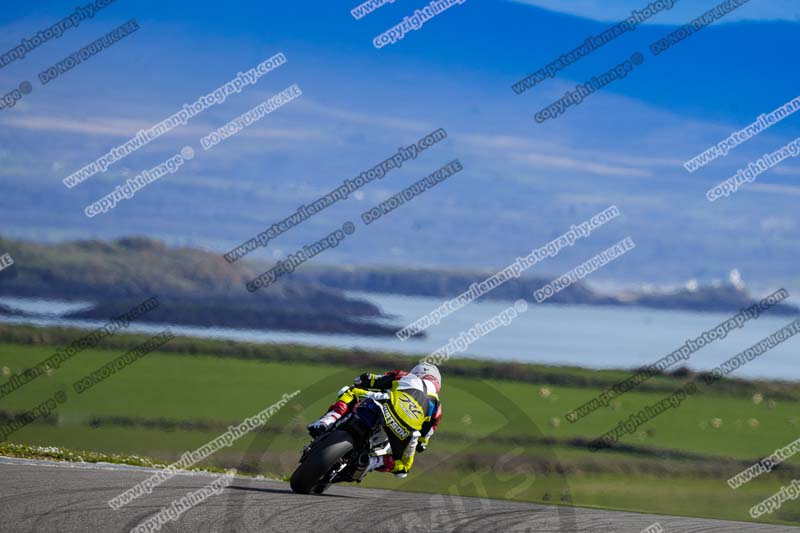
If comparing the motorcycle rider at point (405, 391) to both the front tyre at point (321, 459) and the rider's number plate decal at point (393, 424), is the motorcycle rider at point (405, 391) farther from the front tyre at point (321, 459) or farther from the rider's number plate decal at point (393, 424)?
the front tyre at point (321, 459)

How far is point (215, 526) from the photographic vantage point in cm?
980

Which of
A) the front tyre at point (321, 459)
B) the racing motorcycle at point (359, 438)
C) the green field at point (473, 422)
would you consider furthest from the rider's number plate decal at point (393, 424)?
the green field at point (473, 422)

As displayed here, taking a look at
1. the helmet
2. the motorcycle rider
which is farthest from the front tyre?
the helmet

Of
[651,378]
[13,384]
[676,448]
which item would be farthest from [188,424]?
[651,378]

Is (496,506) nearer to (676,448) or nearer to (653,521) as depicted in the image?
(653,521)

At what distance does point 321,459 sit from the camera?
38.4ft

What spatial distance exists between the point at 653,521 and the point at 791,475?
23.8m

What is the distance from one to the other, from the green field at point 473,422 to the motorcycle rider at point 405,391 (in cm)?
1121

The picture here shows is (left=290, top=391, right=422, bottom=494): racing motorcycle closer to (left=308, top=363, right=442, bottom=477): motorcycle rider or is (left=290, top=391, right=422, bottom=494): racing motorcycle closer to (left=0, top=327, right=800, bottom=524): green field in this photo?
(left=308, top=363, right=442, bottom=477): motorcycle rider

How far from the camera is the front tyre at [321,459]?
460 inches

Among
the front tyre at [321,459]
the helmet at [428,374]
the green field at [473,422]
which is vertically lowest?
the green field at [473,422]

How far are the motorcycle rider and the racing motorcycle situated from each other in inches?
3.1

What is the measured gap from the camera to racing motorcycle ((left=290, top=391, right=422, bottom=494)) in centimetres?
1193

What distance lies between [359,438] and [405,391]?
75 cm
